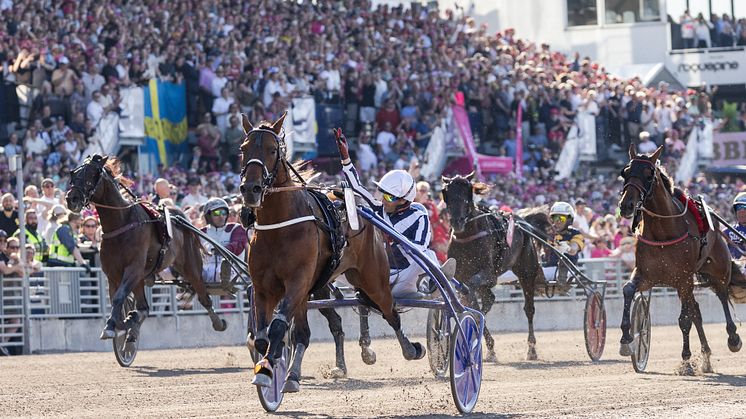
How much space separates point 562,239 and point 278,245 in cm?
855

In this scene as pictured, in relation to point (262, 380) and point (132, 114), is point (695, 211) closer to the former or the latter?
point (262, 380)

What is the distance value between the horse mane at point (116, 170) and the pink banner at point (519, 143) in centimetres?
1350

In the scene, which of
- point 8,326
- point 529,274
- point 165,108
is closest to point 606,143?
point 165,108

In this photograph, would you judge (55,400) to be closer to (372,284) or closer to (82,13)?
(372,284)

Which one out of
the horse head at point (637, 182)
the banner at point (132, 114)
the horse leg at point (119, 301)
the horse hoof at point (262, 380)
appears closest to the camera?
the horse hoof at point (262, 380)

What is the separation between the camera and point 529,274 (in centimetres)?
1658

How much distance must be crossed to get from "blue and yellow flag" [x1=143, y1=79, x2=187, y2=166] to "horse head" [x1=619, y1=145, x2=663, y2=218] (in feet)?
32.7

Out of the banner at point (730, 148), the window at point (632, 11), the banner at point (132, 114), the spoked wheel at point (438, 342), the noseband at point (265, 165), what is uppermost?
the window at point (632, 11)

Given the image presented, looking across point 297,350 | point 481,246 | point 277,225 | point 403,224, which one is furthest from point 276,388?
point 481,246

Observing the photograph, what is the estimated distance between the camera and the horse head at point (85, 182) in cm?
1399

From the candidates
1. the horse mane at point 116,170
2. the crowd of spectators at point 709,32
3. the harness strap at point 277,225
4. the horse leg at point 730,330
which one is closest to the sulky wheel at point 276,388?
the harness strap at point 277,225

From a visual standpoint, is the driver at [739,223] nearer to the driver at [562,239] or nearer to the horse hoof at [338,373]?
the driver at [562,239]

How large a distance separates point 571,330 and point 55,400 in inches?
490

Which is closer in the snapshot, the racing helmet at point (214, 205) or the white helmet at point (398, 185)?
the white helmet at point (398, 185)
